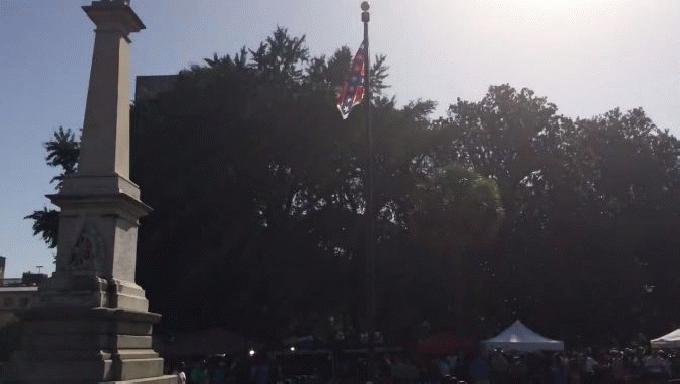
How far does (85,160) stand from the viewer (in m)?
13.5

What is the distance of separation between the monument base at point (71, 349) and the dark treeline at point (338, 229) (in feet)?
62.3

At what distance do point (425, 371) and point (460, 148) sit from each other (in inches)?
877

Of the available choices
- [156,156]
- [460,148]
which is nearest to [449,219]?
[156,156]

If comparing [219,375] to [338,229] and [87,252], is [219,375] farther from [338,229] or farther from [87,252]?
[87,252]

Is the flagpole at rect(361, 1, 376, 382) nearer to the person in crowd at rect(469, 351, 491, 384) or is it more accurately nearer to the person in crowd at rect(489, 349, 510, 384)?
the person in crowd at rect(469, 351, 491, 384)

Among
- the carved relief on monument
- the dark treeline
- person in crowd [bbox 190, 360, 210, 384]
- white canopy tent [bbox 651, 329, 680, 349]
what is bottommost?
person in crowd [bbox 190, 360, 210, 384]

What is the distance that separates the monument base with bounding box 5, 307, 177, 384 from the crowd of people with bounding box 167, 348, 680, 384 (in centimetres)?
919

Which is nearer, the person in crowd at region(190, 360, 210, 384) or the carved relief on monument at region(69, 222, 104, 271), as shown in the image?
the carved relief on monument at region(69, 222, 104, 271)

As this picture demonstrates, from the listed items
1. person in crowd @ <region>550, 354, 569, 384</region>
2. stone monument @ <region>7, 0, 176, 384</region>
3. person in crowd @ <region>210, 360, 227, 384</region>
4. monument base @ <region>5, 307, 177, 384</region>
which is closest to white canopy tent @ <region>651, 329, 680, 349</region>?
person in crowd @ <region>550, 354, 569, 384</region>

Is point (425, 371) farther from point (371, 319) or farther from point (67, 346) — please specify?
point (67, 346)

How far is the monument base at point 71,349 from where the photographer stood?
11.9 m

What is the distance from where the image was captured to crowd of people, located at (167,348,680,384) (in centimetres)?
2319

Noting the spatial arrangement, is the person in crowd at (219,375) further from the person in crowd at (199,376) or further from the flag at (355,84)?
the flag at (355,84)

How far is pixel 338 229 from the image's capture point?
3416 centimetres
